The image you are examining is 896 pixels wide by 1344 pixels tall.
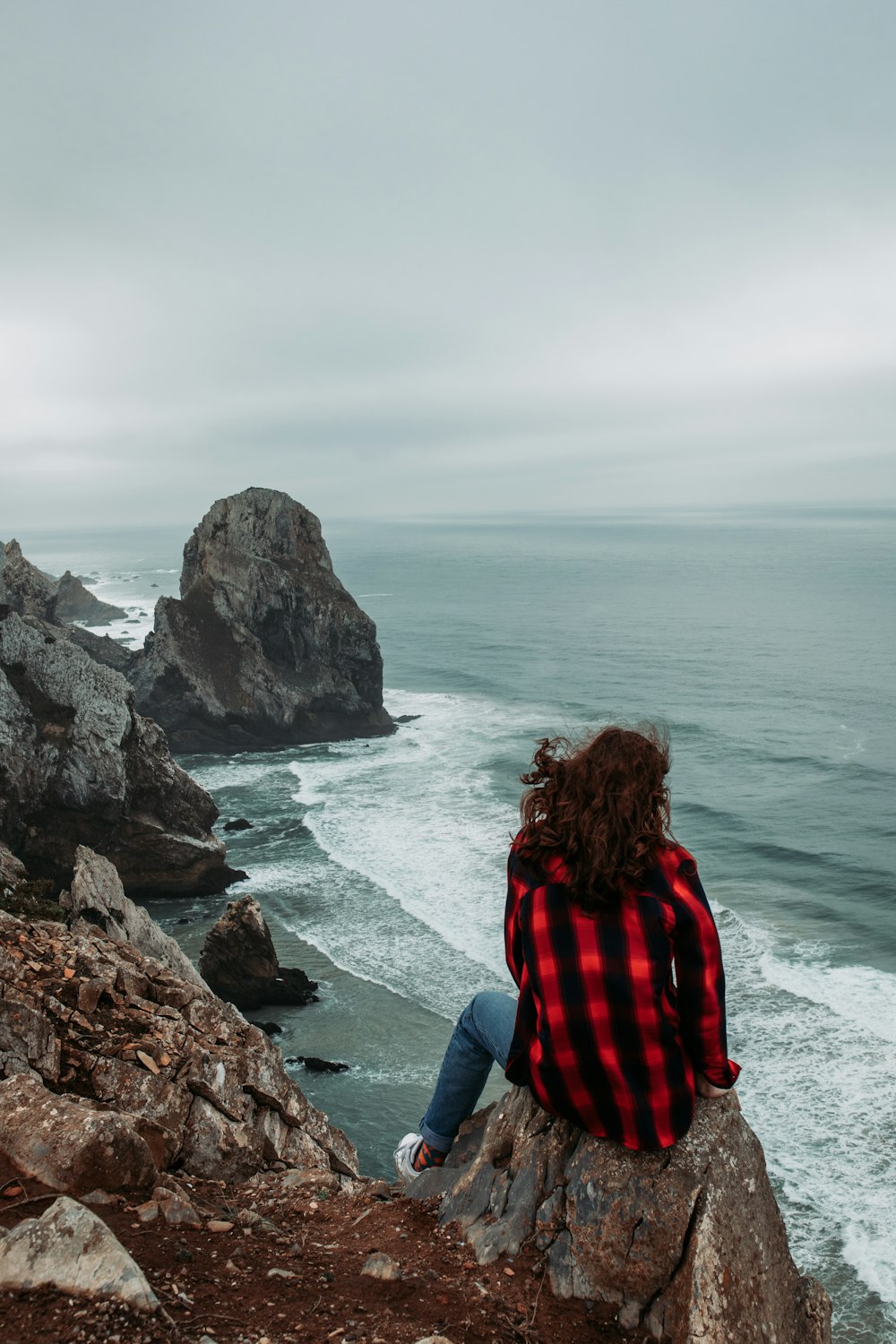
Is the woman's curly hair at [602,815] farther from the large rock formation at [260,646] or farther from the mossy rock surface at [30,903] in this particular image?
the large rock formation at [260,646]

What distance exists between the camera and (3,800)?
26.4m

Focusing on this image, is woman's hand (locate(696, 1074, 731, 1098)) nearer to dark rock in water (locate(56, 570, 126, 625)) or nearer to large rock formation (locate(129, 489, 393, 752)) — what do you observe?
large rock formation (locate(129, 489, 393, 752))

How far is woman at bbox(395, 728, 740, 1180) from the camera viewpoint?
4.11 m

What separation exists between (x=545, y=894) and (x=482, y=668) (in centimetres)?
7124

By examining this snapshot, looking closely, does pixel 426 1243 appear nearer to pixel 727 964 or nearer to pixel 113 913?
pixel 113 913

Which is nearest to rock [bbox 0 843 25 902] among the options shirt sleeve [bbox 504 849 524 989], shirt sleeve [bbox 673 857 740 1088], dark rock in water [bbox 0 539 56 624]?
shirt sleeve [bbox 504 849 524 989]

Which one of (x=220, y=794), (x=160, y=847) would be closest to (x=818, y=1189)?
(x=160, y=847)

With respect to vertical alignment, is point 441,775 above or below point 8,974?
below

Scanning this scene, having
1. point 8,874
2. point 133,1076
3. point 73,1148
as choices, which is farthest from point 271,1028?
point 73,1148

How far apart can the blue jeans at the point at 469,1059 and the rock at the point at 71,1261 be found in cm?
199

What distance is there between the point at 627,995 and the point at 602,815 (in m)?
0.84

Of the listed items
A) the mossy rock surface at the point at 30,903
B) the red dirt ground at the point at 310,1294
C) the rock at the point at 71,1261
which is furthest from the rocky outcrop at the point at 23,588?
the rock at the point at 71,1261

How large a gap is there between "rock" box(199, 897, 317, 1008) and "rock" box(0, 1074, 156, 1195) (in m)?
17.3

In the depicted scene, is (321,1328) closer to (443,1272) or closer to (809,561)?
(443,1272)
